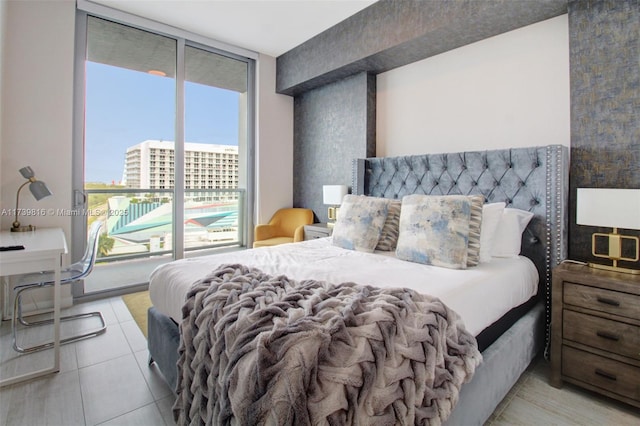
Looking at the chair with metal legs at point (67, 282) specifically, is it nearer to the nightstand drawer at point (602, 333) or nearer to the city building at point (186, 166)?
the city building at point (186, 166)

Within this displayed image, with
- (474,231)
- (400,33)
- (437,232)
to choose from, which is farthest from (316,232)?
(400,33)

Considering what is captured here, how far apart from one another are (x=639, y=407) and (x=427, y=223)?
1.36m

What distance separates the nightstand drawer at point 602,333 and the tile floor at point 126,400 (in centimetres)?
31

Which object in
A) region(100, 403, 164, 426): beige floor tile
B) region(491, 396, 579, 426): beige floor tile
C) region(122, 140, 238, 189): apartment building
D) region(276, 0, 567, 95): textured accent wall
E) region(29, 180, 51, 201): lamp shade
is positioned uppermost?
region(276, 0, 567, 95): textured accent wall

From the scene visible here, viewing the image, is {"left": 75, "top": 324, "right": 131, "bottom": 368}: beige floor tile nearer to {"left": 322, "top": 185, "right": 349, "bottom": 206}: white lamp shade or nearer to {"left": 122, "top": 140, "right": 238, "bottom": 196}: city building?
{"left": 122, "top": 140, "right": 238, "bottom": 196}: city building

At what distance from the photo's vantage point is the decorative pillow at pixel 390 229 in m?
2.43

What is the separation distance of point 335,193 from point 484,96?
1.69 metres

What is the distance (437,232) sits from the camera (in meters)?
1.97

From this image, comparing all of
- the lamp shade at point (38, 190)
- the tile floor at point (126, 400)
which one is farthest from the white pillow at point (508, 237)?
the lamp shade at point (38, 190)

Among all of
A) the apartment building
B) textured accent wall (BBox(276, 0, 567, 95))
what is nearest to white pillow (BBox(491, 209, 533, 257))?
textured accent wall (BBox(276, 0, 567, 95))

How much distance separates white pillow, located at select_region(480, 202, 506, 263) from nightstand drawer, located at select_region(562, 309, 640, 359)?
0.50 metres

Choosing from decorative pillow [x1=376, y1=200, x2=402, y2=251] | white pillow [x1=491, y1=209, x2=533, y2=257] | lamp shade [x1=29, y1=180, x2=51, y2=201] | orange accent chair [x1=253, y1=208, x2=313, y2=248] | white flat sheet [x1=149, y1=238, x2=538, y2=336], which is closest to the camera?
white flat sheet [x1=149, y1=238, x2=538, y2=336]

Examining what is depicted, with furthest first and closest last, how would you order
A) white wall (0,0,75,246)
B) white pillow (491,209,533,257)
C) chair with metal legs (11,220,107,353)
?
white wall (0,0,75,246)
chair with metal legs (11,220,107,353)
white pillow (491,209,533,257)

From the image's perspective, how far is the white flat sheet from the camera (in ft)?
4.95
